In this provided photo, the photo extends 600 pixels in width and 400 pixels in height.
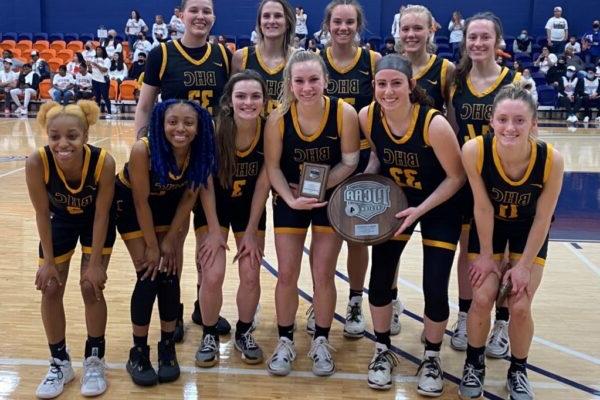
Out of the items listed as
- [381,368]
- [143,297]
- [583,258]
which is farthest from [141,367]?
[583,258]

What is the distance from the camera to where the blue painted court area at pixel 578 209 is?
5.92 m

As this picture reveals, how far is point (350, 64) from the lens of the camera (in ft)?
11.8

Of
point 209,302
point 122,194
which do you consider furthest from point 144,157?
point 209,302

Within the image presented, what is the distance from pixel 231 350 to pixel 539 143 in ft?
6.19

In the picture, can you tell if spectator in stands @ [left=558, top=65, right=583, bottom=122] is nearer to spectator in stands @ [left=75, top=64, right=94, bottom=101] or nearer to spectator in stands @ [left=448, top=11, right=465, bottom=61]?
spectator in stands @ [left=448, top=11, right=465, bottom=61]

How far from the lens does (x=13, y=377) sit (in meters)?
3.13

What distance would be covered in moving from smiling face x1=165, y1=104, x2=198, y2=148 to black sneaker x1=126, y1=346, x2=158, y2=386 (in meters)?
1.03

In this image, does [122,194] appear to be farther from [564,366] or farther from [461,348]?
[564,366]

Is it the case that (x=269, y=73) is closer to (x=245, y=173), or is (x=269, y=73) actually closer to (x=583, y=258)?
(x=245, y=173)

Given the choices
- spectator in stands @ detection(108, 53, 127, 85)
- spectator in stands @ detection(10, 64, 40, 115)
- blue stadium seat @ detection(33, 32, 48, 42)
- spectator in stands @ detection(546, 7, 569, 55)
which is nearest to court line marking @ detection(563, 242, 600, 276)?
spectator in stands @ detection(108, 53, 127, 85)

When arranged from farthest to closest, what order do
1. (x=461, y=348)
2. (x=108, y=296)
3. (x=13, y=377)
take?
(x=108, y=296) < (x=461, y=348) < (x=13, y=377)

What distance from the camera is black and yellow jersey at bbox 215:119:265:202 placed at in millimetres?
3270

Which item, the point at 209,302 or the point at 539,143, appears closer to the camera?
the point at 539,143

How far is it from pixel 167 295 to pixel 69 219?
0.59m
